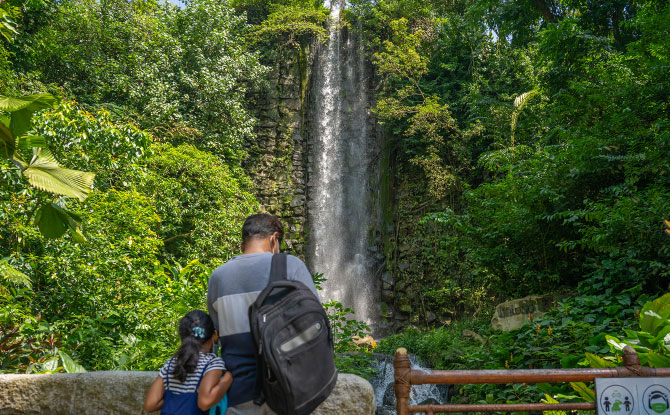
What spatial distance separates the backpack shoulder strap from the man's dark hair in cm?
19

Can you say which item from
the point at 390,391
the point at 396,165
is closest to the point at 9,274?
the point at 390,391

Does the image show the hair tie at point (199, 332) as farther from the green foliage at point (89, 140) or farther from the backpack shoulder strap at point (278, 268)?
the green foliage at point (89, 140)

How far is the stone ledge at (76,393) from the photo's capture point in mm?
2508

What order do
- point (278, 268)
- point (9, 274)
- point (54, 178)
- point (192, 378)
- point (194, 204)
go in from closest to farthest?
point (278, 268) < point (192, 378) < point (54, 178) < point (9, 274) < point (194, 204)

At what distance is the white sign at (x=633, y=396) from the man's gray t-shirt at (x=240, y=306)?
1.42 metres

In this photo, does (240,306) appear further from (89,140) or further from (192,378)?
(89,140)

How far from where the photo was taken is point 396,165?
626 inches

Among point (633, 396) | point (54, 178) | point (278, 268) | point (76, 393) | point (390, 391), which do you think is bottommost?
point (390, 391)

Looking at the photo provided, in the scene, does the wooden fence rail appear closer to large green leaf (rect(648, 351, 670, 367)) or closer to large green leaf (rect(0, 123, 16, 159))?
large green leaf (rect(648, 351, 670, 367))

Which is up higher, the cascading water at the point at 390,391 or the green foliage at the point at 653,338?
the green foliage at the point at 653,338

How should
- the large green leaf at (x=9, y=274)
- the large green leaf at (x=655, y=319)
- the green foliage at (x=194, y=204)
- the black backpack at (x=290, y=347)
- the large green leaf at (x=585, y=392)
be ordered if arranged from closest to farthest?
1. the black backpack at (x=290, y=347)
2. the large green leaf at (x=585, y=392)
3. the large green leaf at (x=655, y=319)
4. the large green leaf at (x=9, y=274)
5. the green foliage at (x=194, y=204)

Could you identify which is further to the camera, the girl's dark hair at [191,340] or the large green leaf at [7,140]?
the large green leaf at [7,140]

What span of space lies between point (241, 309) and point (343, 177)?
47.5 feet

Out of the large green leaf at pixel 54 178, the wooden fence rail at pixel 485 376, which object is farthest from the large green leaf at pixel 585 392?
the large green leaf at pixel 54 178
